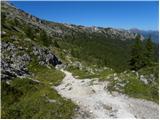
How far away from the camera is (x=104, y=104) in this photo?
3759 cm

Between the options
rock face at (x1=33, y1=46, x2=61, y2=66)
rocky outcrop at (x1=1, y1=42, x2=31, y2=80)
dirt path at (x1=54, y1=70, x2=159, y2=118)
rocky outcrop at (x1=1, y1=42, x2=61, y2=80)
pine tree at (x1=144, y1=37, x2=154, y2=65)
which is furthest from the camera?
pine tree at (x1=144, y1=37, x2=154, y2=65)

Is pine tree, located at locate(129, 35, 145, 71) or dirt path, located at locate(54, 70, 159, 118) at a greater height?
pine tree, located at locate(129, 35, 145, 71)

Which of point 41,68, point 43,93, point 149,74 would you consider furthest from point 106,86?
point 41,68

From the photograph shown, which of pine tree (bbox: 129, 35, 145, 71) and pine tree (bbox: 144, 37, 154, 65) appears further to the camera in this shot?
pine tree (bbox: 144, 37, 154, 65)

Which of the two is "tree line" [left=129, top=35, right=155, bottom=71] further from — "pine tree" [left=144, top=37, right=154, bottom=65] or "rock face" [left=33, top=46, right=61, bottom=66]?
"rock face" [left=33, top=46, right=61, bottom=66]

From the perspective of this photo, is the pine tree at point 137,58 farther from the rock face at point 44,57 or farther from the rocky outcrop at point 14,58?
the rocky outcrop at point 14,58

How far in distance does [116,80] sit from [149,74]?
564 centimetres

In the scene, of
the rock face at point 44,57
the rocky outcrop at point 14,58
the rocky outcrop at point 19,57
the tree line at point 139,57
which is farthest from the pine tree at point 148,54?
the rocky outcrop at point 14,58

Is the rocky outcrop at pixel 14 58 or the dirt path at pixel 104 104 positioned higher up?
the rocky outcrop at pixel 14 58

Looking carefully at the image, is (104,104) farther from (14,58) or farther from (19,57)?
(19,57)

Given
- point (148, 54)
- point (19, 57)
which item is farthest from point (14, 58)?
point (148, 54)

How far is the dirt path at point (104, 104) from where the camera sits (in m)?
34.1

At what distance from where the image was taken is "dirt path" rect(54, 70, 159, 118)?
34084 millimetres

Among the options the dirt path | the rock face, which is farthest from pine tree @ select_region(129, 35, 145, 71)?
the dirt path
